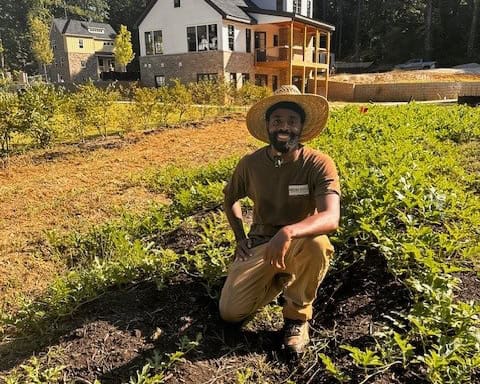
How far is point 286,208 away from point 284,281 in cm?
46

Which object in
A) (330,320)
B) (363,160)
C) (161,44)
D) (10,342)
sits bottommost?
(10,342)

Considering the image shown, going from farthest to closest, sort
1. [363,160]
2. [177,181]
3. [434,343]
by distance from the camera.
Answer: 1. [177,181]
2. [363,160]
3. [434,343]

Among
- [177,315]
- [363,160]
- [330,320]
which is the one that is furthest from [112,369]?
[363,160]

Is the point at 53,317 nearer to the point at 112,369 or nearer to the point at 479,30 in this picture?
the point at 112,369

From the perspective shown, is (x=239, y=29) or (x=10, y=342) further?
(x=239, y=29)

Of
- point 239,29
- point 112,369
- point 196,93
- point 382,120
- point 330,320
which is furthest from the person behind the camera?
point 239,29

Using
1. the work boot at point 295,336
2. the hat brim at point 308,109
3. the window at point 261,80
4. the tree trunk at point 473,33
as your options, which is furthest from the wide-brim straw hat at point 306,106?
the tree trunk at point 473,33

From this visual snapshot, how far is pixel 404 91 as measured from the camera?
90.4ft

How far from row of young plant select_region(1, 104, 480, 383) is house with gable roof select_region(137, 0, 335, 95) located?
2169cm

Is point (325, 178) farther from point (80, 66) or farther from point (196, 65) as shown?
point (80, 66)

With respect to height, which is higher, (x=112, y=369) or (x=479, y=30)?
(x=479, y=30)

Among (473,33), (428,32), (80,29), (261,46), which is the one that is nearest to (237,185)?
(261,46)

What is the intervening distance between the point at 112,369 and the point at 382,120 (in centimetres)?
700

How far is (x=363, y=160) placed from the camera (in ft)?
15.4
